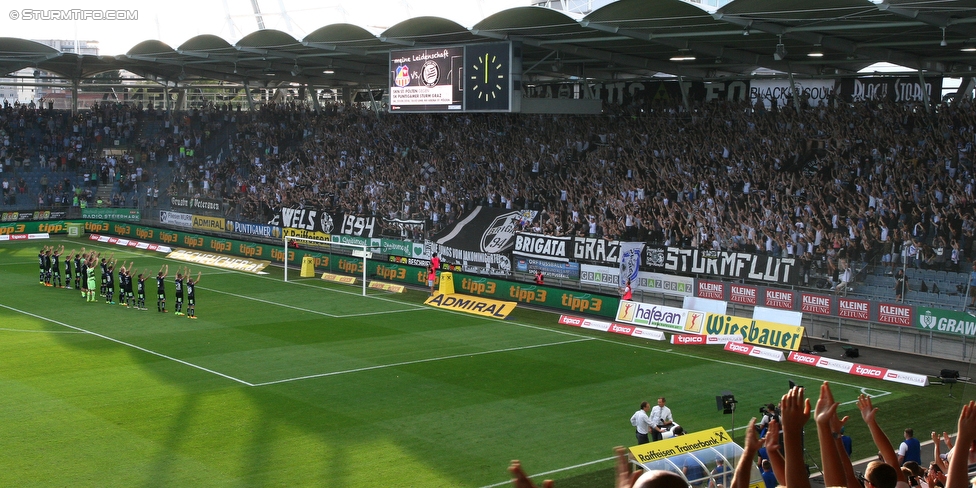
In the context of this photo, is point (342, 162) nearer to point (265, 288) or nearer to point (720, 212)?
point (265, 288)

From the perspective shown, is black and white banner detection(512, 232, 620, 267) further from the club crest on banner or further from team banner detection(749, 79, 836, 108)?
team banner detection(749, 79, 836, 108)

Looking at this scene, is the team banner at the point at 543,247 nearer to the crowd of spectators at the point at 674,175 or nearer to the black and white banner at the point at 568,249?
the black and white banner at the point at 568,249

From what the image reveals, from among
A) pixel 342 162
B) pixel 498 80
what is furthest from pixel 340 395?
pixel 342 162

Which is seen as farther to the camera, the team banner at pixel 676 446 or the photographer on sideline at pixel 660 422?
the photographer on sideline at pixel 660 422

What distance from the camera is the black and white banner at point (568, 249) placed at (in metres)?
36.9

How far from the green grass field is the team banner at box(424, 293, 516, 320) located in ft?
2.15

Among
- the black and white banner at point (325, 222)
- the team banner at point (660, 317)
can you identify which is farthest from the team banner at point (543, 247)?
the black and white banner at point (325, 222)

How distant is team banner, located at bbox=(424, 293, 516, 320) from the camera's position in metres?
34.5

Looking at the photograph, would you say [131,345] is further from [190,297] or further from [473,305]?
[473,305]

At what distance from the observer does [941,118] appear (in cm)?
3556

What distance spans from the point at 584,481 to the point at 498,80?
21.4 metres

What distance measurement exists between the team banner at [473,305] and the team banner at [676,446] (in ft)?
61.1

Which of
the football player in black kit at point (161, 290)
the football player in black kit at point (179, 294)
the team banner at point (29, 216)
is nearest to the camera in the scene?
the football player in black kit at point (179, 294)

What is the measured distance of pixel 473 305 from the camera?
3553 cm
